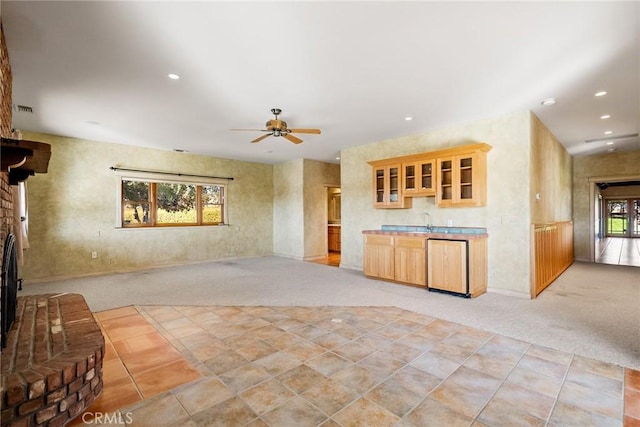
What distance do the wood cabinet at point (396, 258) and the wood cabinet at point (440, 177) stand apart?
698mm

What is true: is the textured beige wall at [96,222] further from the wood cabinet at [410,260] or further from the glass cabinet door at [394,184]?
the wood cabinet at [410,260]

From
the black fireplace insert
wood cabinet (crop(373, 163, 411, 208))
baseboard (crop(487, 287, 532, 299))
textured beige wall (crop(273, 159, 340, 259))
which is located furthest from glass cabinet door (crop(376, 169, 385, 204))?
the black fireplace insert

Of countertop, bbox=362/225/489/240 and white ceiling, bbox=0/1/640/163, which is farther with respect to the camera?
countertop, bbox=362/225/489/240

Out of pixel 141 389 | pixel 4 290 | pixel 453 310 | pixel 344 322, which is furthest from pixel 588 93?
pixel 4 290

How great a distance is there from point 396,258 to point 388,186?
4.28 feet

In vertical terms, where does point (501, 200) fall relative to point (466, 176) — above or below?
below

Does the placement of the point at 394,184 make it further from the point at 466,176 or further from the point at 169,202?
the point at 169,202

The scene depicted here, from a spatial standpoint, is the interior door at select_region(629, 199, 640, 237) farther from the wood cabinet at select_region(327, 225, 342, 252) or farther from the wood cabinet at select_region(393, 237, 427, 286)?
the wood cabinet at select_region(393, 237, 427, 286)

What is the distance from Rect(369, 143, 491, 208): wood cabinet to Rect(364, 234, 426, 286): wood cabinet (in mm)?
698

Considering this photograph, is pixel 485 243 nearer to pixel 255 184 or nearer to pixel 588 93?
pixel 588 93

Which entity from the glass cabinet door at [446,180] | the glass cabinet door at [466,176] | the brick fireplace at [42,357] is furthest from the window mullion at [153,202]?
the glass cabinet door at [466,176]

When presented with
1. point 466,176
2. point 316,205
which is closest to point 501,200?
point 466,176

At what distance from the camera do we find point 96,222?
19.5ft
